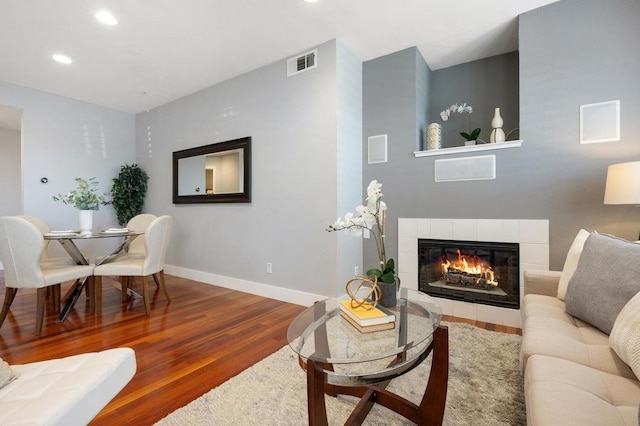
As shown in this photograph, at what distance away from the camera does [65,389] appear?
2.96ft

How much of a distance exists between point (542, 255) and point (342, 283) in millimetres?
1747

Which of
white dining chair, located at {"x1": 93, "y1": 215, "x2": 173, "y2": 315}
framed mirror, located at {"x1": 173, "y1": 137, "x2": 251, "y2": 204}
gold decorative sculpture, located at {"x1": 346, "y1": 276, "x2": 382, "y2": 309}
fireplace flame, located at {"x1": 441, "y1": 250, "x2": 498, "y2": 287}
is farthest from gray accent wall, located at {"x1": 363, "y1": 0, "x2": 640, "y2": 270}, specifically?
white dining chair, located at {"x1": 93, "y1": 215, "x2": 173, "y2": 315}

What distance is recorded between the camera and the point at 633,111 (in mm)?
2213

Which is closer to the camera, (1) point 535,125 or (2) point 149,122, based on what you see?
(1) point 535,125

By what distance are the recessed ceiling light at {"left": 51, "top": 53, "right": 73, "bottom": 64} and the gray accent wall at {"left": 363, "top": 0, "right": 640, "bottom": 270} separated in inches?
159

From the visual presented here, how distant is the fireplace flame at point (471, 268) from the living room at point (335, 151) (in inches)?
16.8

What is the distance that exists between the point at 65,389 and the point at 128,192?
4.55 m

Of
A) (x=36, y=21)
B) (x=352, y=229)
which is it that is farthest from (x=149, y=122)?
(x=352, y=229)

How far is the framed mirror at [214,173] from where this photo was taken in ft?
11.8

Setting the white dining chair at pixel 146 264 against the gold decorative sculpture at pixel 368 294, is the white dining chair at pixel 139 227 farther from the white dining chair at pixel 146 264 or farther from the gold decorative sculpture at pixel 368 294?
the gold decorative sculpture at pixel 368 294

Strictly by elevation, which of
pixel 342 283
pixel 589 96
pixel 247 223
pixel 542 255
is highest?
pixel 589 96

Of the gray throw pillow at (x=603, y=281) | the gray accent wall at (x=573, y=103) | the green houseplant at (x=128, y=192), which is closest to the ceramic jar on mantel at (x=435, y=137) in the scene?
the gray accent wall at (x=573, y=103)

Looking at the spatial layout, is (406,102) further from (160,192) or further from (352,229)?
(160,192)

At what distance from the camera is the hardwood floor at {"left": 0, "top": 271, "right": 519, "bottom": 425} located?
5.31 ft
